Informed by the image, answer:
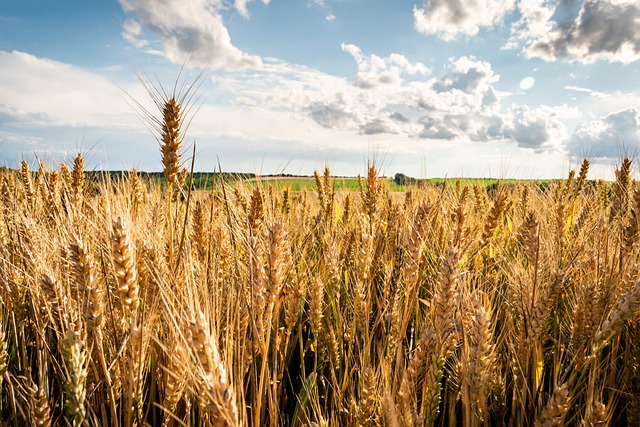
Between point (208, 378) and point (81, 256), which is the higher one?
point (81, 256)

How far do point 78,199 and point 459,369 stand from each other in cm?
289

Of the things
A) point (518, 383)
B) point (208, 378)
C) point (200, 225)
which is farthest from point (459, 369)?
point (200, 225)

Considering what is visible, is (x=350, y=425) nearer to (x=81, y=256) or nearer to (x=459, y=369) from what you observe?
(x=459, y=369)

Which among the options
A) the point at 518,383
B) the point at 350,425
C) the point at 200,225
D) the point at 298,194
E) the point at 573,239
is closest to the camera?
the point at 350,425

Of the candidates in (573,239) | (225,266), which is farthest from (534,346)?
(573,239)

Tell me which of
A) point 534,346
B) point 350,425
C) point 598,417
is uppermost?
point 534,346

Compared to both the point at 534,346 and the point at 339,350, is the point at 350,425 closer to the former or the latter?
the point at 339,350

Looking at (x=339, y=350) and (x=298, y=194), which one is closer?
(x=339, y=350)

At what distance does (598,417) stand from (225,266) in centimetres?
183

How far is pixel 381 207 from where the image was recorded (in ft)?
14.2

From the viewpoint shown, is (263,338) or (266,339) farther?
(266,339)

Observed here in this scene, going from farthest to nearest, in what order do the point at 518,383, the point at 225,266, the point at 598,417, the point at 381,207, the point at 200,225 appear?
1. the point at 381,207
2. the point at 225,266
3. the point at 200,225
4. the point at 518,383
5. the point at 598,417

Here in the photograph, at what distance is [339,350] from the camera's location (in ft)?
6.95

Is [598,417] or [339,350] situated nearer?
[598,417]
